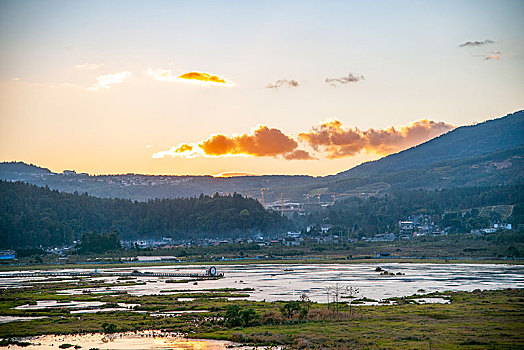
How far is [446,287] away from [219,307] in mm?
35318

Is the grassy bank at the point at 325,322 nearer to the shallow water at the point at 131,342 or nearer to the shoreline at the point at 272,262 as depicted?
the shallow water at the point at 131,342

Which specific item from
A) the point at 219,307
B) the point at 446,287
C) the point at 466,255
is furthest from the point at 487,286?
the point at 466,255

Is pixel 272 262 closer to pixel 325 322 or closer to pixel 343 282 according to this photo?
pixel 343 282

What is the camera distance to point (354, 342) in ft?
157

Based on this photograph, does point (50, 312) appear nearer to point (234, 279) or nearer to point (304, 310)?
point (304, 310)

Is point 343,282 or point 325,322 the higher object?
point 325,322

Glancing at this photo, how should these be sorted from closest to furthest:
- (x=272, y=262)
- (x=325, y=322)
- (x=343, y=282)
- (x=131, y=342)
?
(x=131, y=342) < (x=325, y=322) < (x=343, y=282) < (x=272, y=262)

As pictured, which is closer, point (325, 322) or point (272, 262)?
point (325, 322)

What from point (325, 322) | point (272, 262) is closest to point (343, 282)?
point (325, 322)

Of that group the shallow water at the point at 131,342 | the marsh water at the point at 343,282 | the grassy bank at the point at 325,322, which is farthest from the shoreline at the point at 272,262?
the shallow water at the point at 131,342

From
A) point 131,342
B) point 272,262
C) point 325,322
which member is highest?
point 325,322

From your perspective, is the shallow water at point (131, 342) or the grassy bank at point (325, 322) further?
the shallow water at point (131, 342)

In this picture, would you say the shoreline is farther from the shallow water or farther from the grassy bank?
the shallow water

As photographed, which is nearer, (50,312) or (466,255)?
(50,312)
